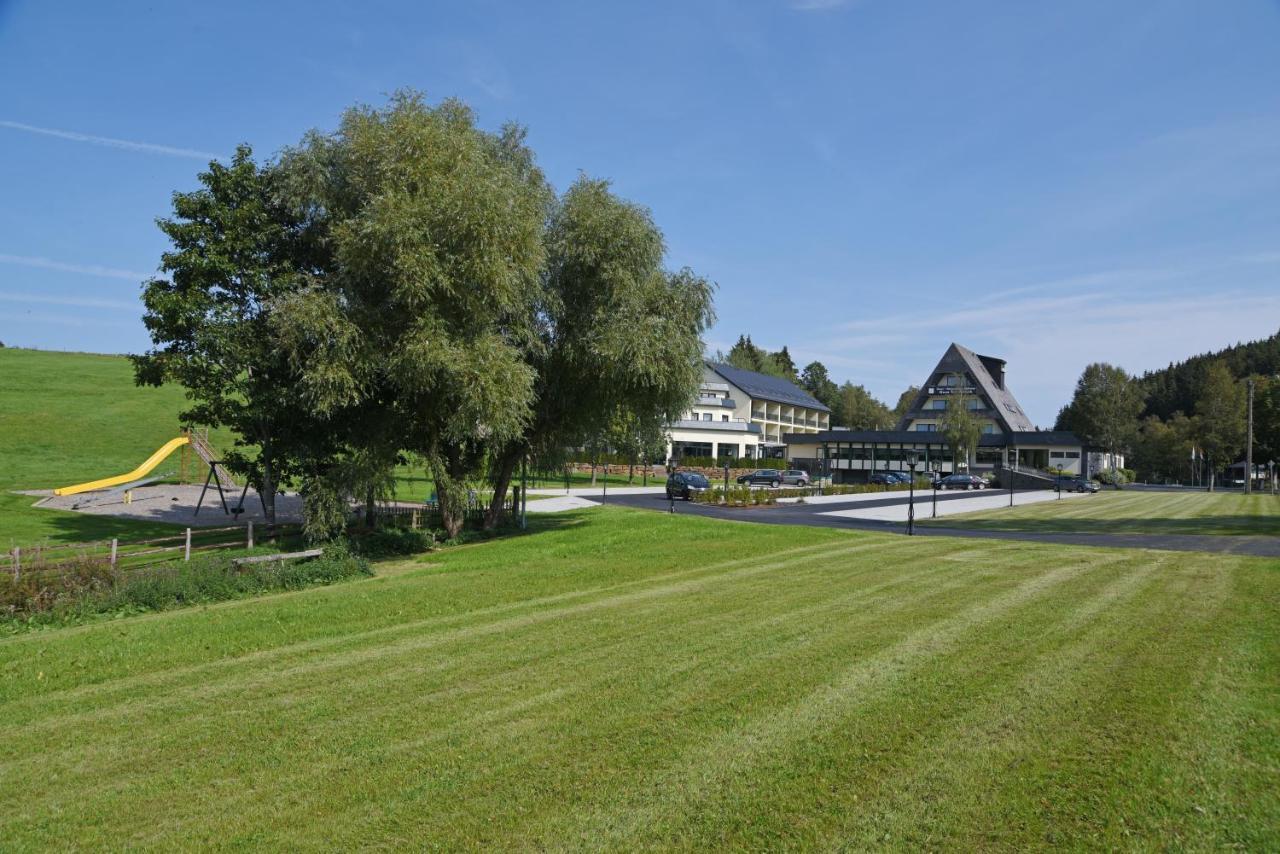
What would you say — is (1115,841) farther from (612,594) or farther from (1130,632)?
(612,594)

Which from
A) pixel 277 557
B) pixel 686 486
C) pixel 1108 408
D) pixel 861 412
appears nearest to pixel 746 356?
pixel 861 412

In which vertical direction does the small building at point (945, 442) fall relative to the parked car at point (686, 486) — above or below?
above

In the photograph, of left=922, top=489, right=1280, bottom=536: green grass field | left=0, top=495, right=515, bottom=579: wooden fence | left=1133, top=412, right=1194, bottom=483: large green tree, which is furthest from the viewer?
left=1133, top=412, right=1194, bottom=483: large green tree

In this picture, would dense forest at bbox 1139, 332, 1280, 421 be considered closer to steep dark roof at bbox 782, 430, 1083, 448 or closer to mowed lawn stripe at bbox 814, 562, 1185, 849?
steep dark roof at bbox 782, 430, 1083, 448

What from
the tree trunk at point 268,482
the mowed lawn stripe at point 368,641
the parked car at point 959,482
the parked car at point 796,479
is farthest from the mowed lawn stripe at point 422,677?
the parked car at point 959,482

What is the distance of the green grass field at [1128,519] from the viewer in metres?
26.2

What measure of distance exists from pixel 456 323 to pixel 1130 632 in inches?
567

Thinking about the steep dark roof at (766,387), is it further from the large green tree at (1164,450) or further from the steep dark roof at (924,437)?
the large green tree at (1164,450)

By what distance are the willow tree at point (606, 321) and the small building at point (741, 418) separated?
162 feet

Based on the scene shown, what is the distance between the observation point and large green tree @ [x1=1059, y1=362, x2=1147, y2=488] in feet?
342

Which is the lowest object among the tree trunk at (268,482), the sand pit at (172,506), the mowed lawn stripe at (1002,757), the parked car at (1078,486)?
the sand pit at (172,506)

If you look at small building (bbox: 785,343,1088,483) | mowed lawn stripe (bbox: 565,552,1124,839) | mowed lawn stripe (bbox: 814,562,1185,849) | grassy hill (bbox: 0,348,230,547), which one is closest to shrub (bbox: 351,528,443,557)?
grassy hill (bbox: 0,348,230,547)

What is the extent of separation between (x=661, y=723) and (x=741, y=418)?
286ft

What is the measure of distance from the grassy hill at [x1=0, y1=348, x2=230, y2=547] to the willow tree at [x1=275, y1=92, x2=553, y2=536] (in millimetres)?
10348
